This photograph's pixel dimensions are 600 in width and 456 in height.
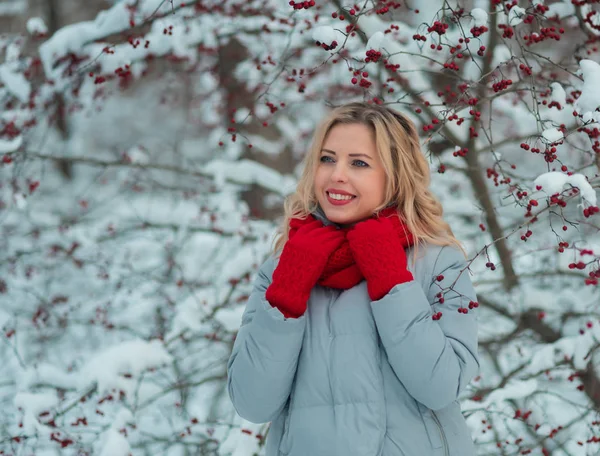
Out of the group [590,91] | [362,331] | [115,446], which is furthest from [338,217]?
[115,446]

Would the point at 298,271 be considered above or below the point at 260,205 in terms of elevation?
below

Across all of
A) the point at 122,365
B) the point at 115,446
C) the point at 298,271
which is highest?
the point at 298,271

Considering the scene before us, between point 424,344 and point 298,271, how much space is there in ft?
1.37

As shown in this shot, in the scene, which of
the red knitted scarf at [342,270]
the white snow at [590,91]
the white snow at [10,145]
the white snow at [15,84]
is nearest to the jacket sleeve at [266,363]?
the red knitted scarf at [342,270]

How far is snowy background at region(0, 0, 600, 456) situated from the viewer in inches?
95.3

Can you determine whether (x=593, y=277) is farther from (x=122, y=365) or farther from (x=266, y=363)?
(x=122, y=365)

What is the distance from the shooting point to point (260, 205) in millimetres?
5387

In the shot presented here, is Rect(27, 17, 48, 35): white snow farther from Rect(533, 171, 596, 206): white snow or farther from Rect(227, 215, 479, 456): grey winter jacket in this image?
Rect(533, 171, 596, 206): white snow

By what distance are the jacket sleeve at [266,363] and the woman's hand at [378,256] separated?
23 cm

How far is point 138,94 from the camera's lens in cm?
1709

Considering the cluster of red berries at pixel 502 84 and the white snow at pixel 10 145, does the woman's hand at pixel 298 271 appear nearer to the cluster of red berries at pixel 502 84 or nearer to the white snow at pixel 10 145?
the cluster of red berries at pixel 502 84

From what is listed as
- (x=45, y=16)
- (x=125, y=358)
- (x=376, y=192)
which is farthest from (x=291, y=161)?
(x=45, y=16)

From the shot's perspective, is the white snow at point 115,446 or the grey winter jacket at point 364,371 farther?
the white snow at point 115,446

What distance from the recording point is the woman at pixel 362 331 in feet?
5.73
